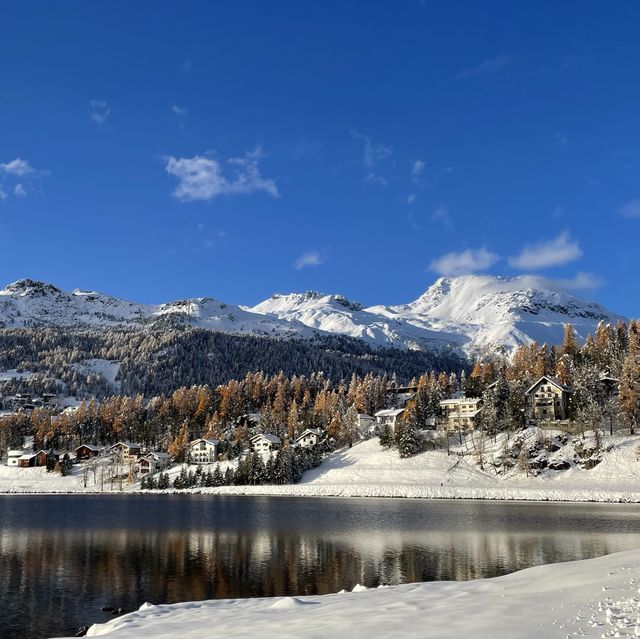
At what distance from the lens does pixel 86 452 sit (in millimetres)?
168250

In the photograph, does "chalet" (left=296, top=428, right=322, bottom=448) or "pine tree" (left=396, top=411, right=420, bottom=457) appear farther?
"chalet" (left=296, top=428, right=322, bottom=448)

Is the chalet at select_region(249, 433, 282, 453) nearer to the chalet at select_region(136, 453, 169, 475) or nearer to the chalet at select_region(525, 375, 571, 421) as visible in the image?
the chalet at select_region(136, 453, 169, 475)

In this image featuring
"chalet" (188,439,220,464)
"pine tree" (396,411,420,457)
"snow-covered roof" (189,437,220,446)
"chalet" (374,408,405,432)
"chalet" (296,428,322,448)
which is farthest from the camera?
"snow-covered roof" (189,437,220,446)

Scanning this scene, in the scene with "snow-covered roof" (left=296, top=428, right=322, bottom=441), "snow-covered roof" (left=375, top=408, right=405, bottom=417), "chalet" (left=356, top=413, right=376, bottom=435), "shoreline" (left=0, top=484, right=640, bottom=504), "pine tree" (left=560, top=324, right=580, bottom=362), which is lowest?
"shoreline" (left=0, top=484, right=640, bottom=504)

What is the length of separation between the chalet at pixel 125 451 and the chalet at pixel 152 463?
26.3 ft

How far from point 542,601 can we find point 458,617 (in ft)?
11.6

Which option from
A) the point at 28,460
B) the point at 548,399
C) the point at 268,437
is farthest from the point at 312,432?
the point at 28,460

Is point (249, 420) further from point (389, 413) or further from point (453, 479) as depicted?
point (453, 479)

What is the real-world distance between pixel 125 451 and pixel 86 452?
48.7ft

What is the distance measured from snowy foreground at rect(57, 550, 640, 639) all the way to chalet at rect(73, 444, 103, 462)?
152870mm

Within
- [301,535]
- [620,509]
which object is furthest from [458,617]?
[620,509]

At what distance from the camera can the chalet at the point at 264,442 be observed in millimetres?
143125

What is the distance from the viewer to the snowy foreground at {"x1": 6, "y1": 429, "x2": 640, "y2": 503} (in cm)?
9200

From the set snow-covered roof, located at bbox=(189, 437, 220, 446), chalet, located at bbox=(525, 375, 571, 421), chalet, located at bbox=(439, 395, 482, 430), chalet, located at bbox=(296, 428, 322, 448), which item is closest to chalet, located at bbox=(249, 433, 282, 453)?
chalet, located at bbox=(296, 428, 322, 448)
